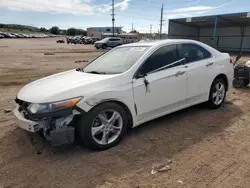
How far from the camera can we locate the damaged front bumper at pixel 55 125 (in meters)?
2.91

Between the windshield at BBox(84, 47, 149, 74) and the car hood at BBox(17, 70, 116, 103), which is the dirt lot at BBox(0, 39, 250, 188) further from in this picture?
the windshield at BBox(84, 47, 149, 74)

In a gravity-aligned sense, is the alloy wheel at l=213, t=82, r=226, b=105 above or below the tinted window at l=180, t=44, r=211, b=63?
below

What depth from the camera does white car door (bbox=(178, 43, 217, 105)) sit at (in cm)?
432

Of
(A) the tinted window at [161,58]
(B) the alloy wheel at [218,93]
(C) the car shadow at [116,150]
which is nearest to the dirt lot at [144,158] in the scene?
(C) the car shadow at [116,150]

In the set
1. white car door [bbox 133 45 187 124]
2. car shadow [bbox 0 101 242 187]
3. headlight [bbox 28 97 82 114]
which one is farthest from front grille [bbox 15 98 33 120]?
white car door [bbox 133 45 187 124]

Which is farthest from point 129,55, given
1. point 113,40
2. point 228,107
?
point 113,40

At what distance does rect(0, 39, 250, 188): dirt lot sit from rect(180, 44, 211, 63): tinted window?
1.24m

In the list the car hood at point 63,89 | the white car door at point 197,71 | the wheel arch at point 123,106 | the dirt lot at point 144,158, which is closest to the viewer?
the dirt lot at point 144,158

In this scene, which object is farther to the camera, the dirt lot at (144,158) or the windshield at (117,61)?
the windshield at (117,61)

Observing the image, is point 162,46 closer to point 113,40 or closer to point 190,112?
point 190,112

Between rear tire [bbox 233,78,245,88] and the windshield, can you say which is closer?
the windshield

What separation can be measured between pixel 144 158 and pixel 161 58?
1.78m

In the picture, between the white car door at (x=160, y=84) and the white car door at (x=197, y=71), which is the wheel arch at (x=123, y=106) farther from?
the white car door at (x=197, y=71)

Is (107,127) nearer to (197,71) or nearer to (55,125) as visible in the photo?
(55,125)
